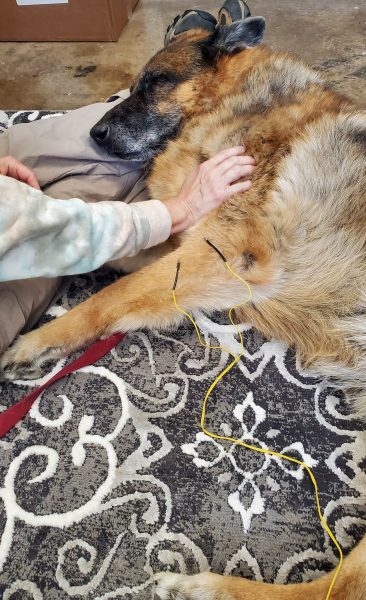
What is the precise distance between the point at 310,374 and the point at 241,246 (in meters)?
0.52

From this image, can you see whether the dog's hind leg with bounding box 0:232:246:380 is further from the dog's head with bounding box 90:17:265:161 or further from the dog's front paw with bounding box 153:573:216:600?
the dog's front paw with bounding box 153:573:216:600

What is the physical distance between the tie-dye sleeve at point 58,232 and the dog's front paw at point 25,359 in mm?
381

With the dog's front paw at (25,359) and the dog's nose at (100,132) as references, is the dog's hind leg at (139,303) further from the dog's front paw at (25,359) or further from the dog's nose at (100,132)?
the dog's nose at (100,132)

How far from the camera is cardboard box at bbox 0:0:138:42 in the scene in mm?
3801

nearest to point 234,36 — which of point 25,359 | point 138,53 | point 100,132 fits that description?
point 100,132

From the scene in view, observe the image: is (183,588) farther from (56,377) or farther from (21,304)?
(21,304)

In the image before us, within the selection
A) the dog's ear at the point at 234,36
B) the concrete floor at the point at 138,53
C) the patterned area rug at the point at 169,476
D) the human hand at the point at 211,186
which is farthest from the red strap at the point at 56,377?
the concrete floor at the point at 138,53

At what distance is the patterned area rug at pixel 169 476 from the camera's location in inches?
50.6

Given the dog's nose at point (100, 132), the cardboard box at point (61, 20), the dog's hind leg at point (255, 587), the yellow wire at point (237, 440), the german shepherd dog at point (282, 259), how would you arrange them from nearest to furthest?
the dog's hind leg at point (255, 587)
the yellow wire at point (237, 440)
the german shepherd dog at point (282, 259)
the dog's nose at point (100, 132)
the cardboard box at point (61, 20)

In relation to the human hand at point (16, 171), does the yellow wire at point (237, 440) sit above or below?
below

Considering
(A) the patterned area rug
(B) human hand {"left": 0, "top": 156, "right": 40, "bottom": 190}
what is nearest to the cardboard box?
(B) human hand {"left": 0, "top": 156, "right": 40, "bottom": 190}

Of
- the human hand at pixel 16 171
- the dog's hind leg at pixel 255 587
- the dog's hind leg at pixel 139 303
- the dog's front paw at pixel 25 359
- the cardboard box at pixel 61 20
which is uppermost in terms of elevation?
the cardboard box at pixel 61 20

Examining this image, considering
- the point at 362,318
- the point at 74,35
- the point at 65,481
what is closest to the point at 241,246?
the point at 362,318

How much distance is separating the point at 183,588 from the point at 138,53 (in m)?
3.92
